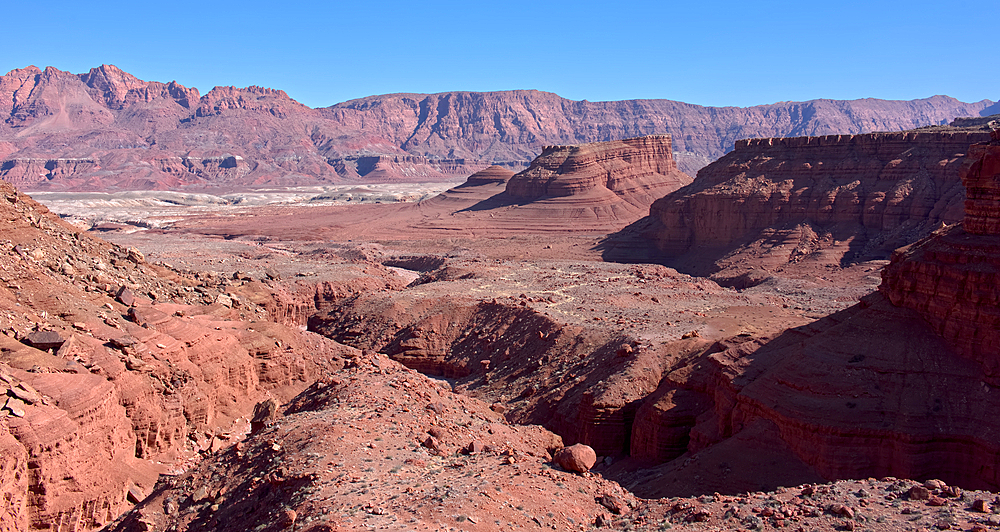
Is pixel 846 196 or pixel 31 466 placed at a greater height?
pixel 846 196

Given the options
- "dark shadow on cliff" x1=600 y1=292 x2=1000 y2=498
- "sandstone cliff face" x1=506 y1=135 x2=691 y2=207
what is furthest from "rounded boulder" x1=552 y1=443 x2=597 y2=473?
"sandstone cliff face" x1=506 y1=135 x2=691 y2=207

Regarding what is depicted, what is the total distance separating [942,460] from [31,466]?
17.2 metres

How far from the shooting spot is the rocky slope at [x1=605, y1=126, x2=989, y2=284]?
43.6m

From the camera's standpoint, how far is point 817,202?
47.5 m

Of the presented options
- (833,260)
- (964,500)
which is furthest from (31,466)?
(833,260)

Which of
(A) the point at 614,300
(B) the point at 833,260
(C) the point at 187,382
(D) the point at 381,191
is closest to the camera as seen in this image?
(C) the point at 187,382

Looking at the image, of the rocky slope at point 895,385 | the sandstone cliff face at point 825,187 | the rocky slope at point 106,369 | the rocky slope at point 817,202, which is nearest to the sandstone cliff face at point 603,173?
the sandstone cliff face at point 825,187

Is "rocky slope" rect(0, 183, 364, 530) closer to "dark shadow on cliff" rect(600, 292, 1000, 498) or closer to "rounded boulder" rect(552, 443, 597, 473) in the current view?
"rounded boulder" rect(552, 443, 597, 473)

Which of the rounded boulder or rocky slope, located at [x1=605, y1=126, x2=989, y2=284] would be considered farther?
rocky slope, located at [x1=605, y1=126, x2=989, y2=284]

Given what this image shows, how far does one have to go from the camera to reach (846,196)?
46406mm

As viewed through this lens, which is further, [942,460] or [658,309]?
[658,309]

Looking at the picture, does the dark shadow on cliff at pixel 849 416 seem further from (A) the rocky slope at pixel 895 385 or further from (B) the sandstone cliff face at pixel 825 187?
(B) the sandstone cliff face at pixel 825 187

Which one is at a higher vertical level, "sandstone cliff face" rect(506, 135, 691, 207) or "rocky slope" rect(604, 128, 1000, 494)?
"sandstone cliff face" rect(506, 135, 691, 207)

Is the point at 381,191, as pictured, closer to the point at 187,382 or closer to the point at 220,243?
the point at 220,243
